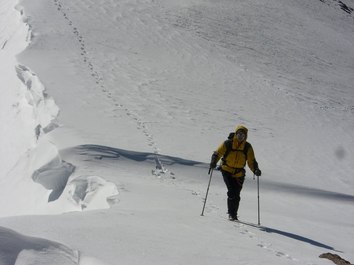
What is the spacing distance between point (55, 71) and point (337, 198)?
9.64 metres

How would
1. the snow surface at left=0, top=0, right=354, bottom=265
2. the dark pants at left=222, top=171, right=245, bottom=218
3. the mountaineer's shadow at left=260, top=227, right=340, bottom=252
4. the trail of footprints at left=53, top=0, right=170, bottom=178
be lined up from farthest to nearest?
the trail of footprints at left=53, top=0, right=170, bottom=178
the dark pants at left=222, top=171, right=245, bottom=218
the mountaineer's shadow at left=260, top=227, right=340, bottom=252
the snow surface at left=0, top=0, right=354, bottom=265

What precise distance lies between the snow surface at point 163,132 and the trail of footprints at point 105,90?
72 millimetres

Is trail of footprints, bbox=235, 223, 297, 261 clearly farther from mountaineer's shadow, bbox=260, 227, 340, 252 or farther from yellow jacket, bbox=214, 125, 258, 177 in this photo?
yellow jacket, bbox=214, 125, 258, 177

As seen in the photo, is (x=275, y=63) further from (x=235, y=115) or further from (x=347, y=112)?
(x=235, y=115)

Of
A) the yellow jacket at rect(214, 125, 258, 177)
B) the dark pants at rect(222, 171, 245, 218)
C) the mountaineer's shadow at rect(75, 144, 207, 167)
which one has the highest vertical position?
the yellow jacket at rect(214, 125, 258, 177)

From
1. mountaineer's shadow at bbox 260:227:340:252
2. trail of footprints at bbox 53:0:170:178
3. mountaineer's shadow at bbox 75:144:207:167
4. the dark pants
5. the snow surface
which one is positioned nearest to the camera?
the snow surface

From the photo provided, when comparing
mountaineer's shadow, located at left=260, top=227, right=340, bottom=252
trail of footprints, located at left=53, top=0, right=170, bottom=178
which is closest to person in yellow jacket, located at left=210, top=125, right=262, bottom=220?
mountaineer's shadow, located at left=260, top=227, right=340, bottom=252

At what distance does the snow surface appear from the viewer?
5355mm

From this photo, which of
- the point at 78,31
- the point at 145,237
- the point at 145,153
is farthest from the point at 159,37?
the point at 145,237

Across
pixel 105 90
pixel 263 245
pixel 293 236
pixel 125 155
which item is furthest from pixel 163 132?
pixel 263 245

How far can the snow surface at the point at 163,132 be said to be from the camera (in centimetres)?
536

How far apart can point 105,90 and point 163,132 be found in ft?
12.5

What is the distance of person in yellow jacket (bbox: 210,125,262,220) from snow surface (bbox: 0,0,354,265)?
0.34 metres

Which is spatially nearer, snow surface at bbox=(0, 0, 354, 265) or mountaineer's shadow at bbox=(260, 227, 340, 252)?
snow surface at bbox=(0, 0, 354, 265)
